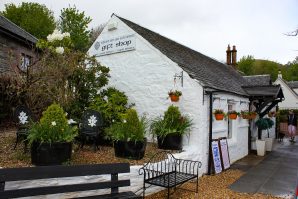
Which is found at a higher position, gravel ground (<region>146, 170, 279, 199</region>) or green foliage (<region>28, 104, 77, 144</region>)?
green foliage (<region>28, 104, 77, 144</region>)

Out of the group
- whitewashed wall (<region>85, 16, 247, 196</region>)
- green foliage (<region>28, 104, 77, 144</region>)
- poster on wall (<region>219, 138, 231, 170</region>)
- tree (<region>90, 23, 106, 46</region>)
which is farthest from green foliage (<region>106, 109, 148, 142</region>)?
tree (<region>90, 23, 106, 46</region>)

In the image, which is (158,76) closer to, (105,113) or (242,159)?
(105,113)

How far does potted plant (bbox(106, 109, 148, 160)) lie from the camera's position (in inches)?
289

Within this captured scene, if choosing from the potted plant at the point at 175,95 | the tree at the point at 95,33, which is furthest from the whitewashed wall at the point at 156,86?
the tree at the point at 95,33

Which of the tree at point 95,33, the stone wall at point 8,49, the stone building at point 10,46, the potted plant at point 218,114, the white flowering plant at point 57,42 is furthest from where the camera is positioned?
the tree at point 95,33

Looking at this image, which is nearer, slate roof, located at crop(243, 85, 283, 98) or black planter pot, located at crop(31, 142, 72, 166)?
black planter pot, located at crop(31, 142, 72, 166)

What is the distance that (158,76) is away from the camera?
404 inches

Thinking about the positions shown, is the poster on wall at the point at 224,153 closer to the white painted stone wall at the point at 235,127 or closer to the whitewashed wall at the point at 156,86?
the white painted stone wall at the point at 235,127

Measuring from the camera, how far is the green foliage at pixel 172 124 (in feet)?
29.8

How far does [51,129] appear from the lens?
6.09 metres

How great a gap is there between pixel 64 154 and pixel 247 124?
387 inches

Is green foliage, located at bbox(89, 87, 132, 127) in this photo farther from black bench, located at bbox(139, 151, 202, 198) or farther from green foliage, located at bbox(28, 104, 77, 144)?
green foliage, located at bbox(28, 104, 77, 144)

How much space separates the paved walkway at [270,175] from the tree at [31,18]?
2630cm

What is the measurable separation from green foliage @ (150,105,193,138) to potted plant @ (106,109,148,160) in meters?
1.65
